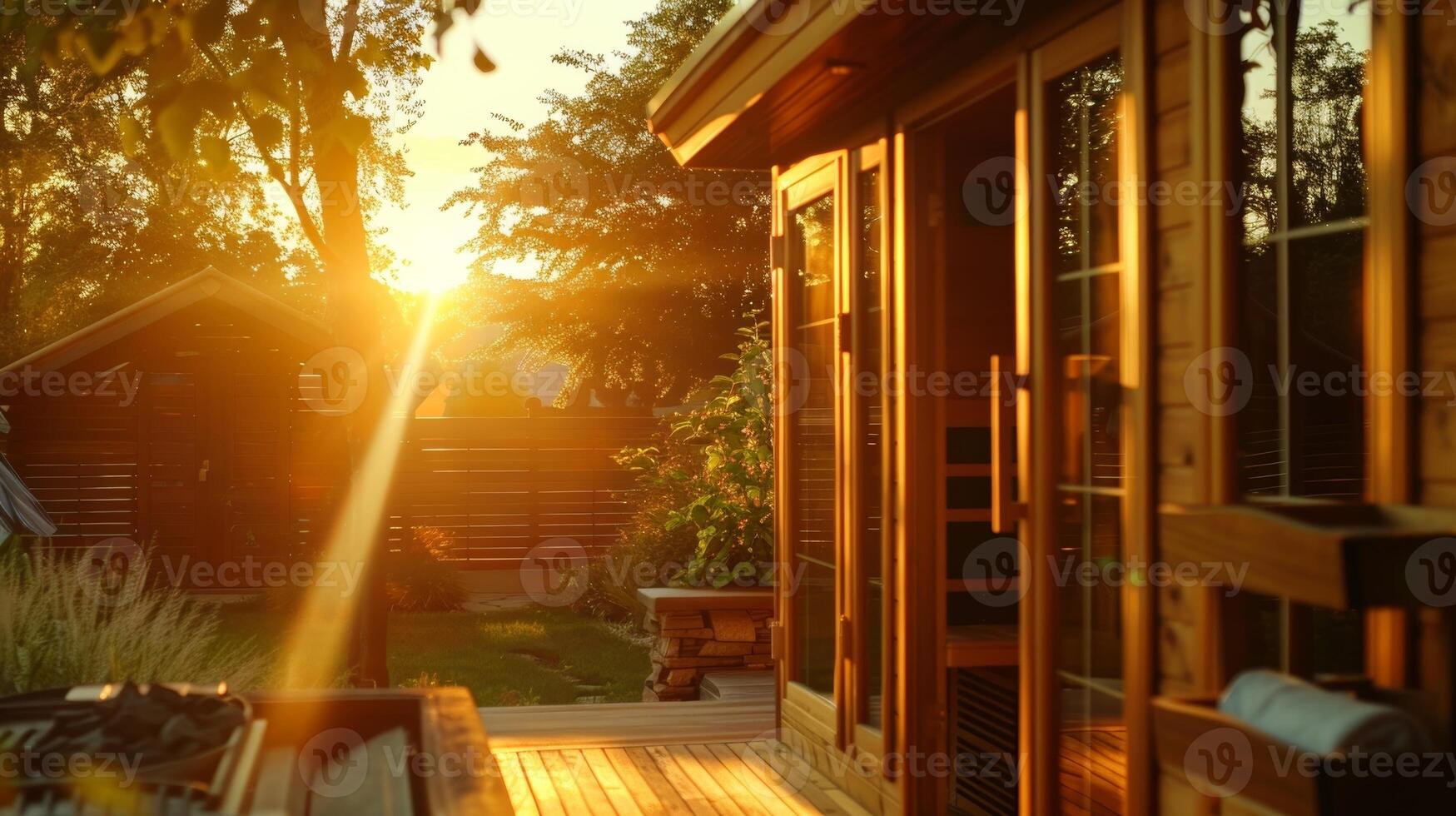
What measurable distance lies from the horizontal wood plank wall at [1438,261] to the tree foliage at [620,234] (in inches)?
611

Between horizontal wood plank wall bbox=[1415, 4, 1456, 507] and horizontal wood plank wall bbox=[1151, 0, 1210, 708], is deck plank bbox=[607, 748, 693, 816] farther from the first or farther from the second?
horizontal wood plank wall bbox=[1415, 4, 1456, 507]

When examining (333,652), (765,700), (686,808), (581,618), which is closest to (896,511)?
(686,808)

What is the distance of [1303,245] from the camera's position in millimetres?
2324

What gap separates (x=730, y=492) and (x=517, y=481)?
6913mm

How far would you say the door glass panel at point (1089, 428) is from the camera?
298 centimetres

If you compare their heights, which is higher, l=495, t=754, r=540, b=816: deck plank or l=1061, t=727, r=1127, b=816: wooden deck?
l=1061, t=727, r=1127, b=816: wooden deck

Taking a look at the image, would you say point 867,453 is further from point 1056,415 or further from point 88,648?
point 88,648

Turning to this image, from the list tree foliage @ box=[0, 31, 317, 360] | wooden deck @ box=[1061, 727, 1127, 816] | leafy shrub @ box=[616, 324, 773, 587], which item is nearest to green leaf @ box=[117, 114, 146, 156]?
wooden deck @ box=[1061, 727, 1127, 816]

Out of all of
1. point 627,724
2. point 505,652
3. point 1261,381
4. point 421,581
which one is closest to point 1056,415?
point 1261,381

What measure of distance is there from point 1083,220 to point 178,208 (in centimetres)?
2228

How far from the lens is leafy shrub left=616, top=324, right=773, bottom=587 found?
7.62 meters

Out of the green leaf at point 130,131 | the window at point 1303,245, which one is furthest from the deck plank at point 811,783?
the green leaf at point 130,131

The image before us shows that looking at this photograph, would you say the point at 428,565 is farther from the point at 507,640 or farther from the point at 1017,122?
the point at 1017,122

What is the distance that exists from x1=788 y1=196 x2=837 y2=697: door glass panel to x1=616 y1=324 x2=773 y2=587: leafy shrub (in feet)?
5.04
